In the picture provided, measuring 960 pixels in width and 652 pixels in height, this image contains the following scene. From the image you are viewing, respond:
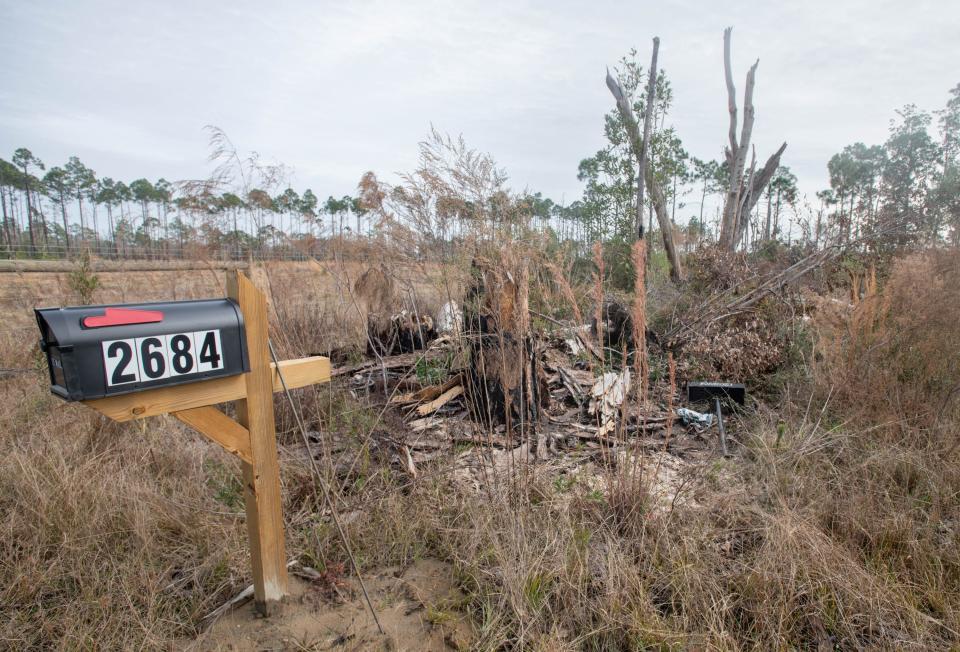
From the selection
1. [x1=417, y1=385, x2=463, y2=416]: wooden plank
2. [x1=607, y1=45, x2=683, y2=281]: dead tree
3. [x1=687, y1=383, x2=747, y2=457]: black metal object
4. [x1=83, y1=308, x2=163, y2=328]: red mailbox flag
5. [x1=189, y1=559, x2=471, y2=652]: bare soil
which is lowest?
[x1=189, y1=559, x2=471, y2=652]: bare soil

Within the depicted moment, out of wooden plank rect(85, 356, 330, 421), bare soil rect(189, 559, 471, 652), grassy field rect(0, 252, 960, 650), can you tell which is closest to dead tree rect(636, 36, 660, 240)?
grassy field rect(0, 252, 960, 650)

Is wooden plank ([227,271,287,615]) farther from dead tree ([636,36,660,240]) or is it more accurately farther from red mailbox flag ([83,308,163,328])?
dead tree ([636,36,660,240])

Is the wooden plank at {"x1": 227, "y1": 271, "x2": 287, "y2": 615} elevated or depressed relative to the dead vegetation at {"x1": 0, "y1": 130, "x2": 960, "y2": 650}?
elevated

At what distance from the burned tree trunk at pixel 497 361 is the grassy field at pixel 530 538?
39 cm

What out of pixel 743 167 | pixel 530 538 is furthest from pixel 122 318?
Answer: pixel 743 167

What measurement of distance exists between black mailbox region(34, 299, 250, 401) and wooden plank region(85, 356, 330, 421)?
0.15 feet

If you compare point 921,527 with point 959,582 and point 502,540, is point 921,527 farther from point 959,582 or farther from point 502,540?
point 502,540

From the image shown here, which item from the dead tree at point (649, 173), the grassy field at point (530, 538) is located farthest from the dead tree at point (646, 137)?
the grassy field at point (530, 538)

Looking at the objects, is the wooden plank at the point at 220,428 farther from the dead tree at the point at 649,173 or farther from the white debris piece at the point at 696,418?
the dead tree at the point at 649,173

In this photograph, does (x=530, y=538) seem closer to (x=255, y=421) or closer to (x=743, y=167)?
(x=255, y=421)

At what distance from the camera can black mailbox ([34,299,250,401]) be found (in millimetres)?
1310

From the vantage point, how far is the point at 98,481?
107 inches

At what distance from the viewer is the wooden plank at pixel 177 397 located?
55.6 inches

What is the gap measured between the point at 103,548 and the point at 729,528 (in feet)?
9.86
